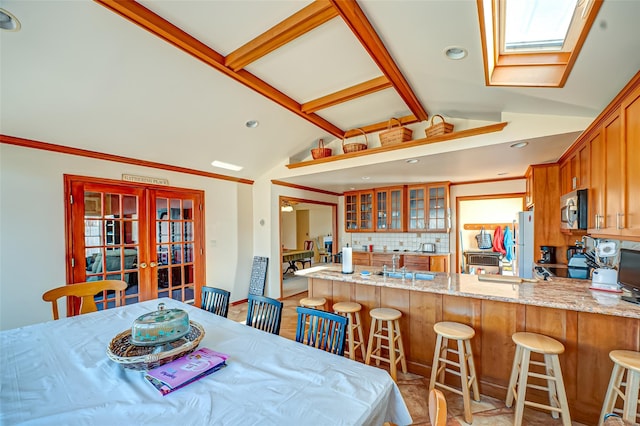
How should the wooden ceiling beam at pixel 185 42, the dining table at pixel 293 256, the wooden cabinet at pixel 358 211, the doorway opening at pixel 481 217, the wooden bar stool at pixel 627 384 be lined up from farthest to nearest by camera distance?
the dining table at pixel 293 256, the doorway opening at pixel 481 217, the wooden cabinet at pixel 358 211, the wooden ceiling beam at pixel 185 42, the wooden bar stool at pixel 627 384

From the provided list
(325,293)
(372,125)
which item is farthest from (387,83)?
(325,293)

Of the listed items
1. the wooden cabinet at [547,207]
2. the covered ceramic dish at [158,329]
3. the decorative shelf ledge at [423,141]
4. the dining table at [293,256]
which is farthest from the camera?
the dining table at [293,256]

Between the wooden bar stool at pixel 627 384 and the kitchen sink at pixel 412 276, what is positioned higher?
the kitchen sink at pixel 412 276

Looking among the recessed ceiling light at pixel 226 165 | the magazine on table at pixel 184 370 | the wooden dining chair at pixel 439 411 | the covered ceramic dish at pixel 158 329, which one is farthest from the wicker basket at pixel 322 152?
the wooden dining chair at pixel 439 411

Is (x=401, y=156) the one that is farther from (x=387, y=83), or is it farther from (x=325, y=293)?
(x=325, y=293)

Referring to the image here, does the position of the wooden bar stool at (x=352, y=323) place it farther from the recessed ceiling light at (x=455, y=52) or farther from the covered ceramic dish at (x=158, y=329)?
the recessed ceiling light at (x=455, y=52)

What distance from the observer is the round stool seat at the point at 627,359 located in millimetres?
1560

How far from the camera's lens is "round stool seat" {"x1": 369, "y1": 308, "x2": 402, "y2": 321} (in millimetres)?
2467

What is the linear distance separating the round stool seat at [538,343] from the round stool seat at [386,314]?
882 millimetres

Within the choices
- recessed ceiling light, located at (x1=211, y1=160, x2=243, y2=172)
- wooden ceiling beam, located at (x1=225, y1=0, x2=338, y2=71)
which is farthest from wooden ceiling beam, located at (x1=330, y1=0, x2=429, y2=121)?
recessed ceiling light, located at (x1=211, y1=160, x2=243, y2=172)

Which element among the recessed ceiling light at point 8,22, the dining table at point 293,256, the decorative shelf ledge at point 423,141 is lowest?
the dining table at point 293,256

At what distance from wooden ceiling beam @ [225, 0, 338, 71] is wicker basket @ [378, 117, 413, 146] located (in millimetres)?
1784

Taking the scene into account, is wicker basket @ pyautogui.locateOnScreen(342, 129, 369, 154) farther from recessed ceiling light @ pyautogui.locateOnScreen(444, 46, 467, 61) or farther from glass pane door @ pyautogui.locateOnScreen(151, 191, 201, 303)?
glass pane door @ pyautogui.locateOnScreen(151, 191, 201, 303)

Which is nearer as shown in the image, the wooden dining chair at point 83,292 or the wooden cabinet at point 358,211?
the wooden dining chair at point 83,292
